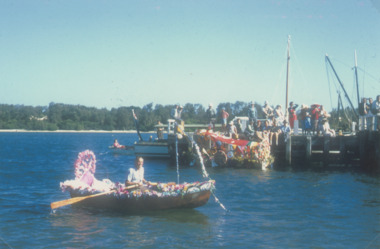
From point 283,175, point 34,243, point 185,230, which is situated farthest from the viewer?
point 283,175

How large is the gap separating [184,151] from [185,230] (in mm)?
16307

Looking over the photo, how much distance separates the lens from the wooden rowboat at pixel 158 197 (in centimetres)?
1487

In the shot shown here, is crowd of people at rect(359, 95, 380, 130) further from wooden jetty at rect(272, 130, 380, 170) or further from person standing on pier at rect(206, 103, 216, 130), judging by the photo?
person standing on pier at rect(206, 103, 216, 130)

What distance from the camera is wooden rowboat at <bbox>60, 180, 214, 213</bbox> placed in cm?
1487

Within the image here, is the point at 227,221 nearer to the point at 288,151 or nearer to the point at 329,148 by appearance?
the point at 288,151

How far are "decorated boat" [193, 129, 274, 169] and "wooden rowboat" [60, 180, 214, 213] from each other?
38.9 ft

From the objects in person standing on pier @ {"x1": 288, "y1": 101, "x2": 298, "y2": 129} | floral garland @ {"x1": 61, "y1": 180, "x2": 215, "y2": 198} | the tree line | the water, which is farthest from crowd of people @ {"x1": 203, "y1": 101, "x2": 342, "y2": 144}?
the tree line

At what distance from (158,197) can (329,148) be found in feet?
54.4

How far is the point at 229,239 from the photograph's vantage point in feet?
41.3

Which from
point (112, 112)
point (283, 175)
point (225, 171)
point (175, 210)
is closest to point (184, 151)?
point (225, 171)

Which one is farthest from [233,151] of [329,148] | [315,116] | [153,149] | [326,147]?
[153,149]

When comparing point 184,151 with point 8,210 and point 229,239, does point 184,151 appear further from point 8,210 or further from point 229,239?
point 229,239

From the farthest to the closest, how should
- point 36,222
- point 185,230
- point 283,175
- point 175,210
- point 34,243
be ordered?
point 283,175 → point 175,210 → point 36,222 → point 185,230 → point 34,243

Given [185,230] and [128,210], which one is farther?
[128,210]
